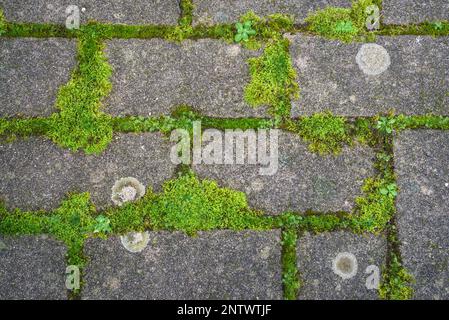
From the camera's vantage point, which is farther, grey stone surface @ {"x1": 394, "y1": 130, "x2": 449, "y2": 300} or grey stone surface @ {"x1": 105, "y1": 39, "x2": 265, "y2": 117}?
grey stone surface @ {"x1": 105, "y1": 39, "x2": 265, "y2": 117}

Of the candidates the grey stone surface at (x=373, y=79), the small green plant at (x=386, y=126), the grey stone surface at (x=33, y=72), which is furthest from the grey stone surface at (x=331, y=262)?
the grey stone surface at (x=33, y=72)

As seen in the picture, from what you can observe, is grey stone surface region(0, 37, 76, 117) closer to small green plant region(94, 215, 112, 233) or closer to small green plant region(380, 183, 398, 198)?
small green plant region(94, 215, 112, 233)

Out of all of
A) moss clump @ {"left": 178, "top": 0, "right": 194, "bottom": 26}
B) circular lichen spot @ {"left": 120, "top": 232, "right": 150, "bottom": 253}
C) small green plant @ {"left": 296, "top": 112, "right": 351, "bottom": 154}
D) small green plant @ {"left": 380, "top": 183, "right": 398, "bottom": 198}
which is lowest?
circular lichen spot @ {"left": 120, "top": 232, "right": 150, "bottom": 253}

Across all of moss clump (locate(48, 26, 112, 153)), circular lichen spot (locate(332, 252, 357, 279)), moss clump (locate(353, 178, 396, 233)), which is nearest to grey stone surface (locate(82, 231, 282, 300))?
circular lichen spot (locate(332, 252, 357, 279))

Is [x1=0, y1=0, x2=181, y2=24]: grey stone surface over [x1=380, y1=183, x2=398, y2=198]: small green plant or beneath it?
over

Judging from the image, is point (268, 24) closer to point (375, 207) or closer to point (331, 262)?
point (375, 207)

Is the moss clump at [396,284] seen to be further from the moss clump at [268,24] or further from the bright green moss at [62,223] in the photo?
the bright green moss at [62,223]
